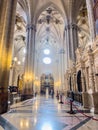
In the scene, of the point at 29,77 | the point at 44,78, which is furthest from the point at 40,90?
the point at 29,77

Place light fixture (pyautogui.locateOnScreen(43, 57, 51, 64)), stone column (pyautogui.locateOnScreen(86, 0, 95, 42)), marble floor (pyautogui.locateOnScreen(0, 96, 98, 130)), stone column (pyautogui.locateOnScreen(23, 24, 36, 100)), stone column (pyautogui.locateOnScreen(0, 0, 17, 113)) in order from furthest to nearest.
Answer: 1. light fixture (pyautogui.locateOnScreen(43, 57, 51, 64))
2. stone column (pyautogui.locateOnScreen(23, 24, 36, 100))
3. stone column (pyautogui.locateOnScreen(86, 0, 95, 42))
4. stone column (pyautogui.locateOnScreen(0, 0, 17, 113))
5. marble floor (pyautogui.locateOnScreen(0, 96, 98, 130))

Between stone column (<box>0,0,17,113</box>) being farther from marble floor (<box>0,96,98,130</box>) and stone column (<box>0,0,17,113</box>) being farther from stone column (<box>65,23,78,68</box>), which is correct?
stone column (<box>65,23,78,68</box>)

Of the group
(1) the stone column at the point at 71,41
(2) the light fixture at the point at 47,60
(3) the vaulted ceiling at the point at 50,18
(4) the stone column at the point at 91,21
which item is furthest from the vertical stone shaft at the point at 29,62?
(2) the light fixture at the point at 47,60

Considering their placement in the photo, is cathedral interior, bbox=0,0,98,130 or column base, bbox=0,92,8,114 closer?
cathedral interior, bbox=0,0,98,130

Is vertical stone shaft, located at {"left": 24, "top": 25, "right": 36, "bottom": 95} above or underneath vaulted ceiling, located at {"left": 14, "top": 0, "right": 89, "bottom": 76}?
underneath

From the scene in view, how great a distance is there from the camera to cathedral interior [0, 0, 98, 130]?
4.88m

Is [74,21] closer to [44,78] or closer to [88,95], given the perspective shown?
[88,95]

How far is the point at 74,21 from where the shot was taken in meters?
18.2

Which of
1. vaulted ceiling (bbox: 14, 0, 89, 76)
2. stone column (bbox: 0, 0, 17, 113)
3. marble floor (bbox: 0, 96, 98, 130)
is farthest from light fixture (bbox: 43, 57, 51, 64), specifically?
marble floor (bbox: 0, 96, 98, 130)

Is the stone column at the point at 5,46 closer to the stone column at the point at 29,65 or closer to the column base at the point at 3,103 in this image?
the column base at the point at 3,103

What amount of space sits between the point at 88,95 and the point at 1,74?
5366mm

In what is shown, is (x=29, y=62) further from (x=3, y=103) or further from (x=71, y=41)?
(x=3, y=103)

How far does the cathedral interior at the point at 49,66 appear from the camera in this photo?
16.0 ft

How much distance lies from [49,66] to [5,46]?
27.8 m
